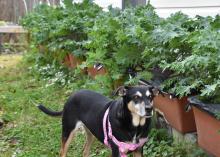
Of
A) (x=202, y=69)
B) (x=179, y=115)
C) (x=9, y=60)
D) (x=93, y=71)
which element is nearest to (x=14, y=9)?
(x=9, y=60)

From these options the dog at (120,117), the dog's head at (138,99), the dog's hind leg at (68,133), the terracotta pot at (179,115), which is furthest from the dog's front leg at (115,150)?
the terracotta pot at (179,115)

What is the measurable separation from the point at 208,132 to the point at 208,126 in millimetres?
54

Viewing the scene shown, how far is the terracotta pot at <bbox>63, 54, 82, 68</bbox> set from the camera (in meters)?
7.56

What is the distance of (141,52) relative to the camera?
4938 mm

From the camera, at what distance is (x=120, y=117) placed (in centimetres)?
362

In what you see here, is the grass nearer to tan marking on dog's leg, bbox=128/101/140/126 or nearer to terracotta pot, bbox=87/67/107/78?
terracotta pot, bbox=87/67/107/78

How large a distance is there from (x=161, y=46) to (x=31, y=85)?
4.39 metres

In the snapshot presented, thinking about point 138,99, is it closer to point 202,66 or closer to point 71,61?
point 202,66

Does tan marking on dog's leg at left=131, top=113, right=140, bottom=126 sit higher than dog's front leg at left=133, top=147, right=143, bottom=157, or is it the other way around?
tan marking on dog's leg at left=131, top=113, right=140, bottom=126

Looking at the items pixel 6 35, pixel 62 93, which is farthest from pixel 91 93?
pixel 6 35

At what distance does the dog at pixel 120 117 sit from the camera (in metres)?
3.49

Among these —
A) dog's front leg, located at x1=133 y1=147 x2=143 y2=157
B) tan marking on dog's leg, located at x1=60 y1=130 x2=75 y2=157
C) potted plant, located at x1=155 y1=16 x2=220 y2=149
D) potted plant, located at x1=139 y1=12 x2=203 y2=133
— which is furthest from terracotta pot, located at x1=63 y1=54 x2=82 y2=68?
dog's front leg, located at x1=133 y1=147 x2=143 y2=157

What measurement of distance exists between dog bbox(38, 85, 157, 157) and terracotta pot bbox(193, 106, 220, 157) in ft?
1.44

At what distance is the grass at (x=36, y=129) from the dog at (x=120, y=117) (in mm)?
613
